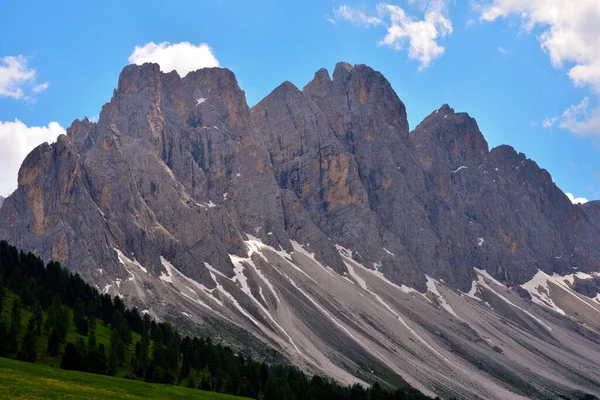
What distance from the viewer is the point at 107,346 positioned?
80188mm

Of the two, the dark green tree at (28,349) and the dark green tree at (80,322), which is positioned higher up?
the dark green tree at (80,322)

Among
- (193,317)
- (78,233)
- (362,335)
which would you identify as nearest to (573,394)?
(362,335)

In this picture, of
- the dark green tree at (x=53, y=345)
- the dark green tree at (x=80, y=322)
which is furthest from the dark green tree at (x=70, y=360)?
the dark green tree at (x=80, y=322)

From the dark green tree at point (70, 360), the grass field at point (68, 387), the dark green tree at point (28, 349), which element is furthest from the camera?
the dark green tree at point (28, 349)

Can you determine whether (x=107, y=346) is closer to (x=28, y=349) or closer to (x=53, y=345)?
(x=53, y=345)

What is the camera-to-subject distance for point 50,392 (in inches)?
1524

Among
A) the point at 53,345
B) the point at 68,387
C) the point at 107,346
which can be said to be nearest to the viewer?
the point at 68,387

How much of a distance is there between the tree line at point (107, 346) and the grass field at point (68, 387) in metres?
12.6

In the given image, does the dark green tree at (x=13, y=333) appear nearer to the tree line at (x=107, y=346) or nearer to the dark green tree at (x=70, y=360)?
the tree line at (x=107, y=346)

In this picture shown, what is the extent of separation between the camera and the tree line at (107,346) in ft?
220

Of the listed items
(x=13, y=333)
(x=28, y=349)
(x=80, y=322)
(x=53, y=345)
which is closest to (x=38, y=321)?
(x=53, y=345)

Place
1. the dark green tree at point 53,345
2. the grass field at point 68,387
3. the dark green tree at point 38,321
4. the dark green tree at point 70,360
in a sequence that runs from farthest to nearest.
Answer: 1. the dark green tree at point 38,321
2. the dark green tree at point 53,345
3. the dark green tree at point 70,360
4. the grass field at point 68,387

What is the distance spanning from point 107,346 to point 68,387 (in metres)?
39.8

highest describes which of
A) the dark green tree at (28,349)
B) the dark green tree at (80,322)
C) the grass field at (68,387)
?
the dark green tree at (80,322)
